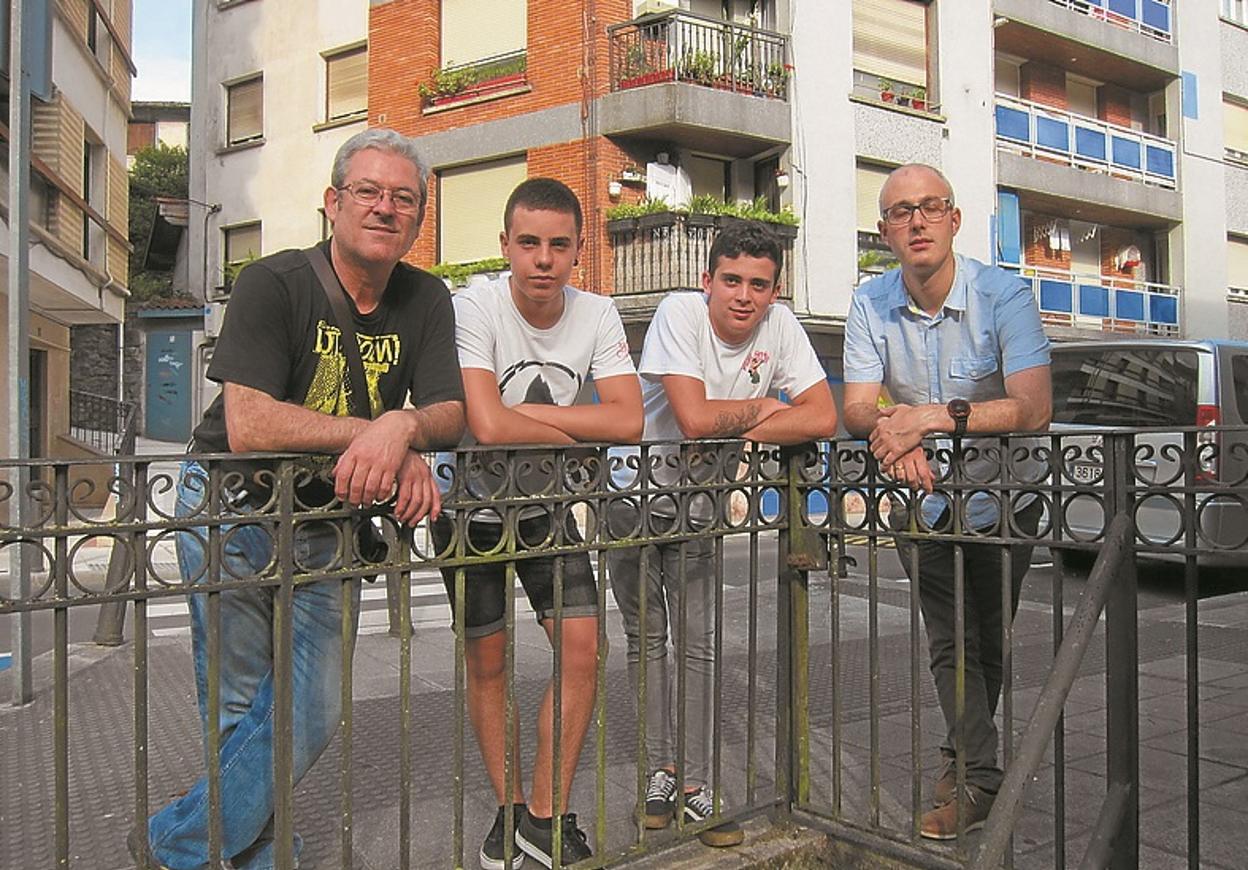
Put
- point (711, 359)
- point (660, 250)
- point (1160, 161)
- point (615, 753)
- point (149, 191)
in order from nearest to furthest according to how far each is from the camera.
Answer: point (711, 359) < point (615, 753) < point (660, 250) < point (1160, 161) < point (149, 191)

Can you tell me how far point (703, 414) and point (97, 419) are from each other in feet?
70.9

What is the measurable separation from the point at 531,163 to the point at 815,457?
16.0m

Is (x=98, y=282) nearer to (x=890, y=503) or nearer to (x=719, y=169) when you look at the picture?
(x=719, y=169)

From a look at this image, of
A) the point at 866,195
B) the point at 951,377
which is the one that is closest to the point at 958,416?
the point at 951,377

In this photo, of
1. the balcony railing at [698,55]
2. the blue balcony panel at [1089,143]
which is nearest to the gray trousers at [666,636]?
the balcony railing at [698,55]

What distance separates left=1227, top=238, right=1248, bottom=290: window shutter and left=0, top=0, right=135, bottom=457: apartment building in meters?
24.8

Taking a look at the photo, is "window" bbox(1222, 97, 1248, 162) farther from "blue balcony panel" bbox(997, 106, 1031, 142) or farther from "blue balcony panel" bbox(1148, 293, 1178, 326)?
"blue balcony panel" bbox(997, 106, 1031, 142)

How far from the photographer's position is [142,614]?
7.63 ft

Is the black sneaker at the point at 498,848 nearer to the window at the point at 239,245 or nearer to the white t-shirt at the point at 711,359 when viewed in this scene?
the white t-shirt at the point at 711,359

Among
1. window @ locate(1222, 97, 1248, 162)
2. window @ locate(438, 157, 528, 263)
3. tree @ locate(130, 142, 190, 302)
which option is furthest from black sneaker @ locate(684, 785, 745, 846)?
tree @ locate(130, 142, 190, 302)

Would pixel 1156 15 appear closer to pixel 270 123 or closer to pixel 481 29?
pixel 481 29

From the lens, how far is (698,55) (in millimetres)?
17688

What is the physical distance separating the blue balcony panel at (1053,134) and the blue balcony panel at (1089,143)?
1.18ft

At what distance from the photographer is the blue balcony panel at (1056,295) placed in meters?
22.4
